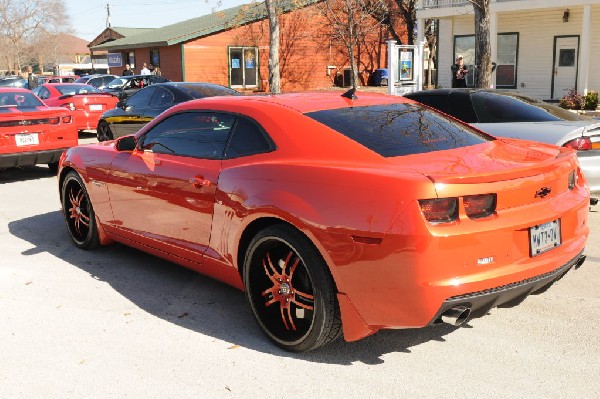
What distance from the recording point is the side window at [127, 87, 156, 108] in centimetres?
1216

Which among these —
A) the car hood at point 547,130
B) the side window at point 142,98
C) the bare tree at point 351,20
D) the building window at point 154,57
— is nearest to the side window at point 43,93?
the side window at point 142,98

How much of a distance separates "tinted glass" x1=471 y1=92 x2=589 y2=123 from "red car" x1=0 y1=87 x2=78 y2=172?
21.0ft

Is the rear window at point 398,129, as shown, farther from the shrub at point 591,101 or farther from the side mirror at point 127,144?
the shrub at point 591,101

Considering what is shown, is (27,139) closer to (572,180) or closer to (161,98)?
(161,98)

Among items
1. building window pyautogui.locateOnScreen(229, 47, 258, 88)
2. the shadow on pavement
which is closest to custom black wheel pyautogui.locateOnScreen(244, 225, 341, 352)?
the shadow on pavement

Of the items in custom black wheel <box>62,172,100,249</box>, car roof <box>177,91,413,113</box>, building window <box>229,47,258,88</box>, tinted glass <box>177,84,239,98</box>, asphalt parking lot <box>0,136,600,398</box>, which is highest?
building window <box>229,47,258,88</box>

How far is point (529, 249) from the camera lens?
139 inches

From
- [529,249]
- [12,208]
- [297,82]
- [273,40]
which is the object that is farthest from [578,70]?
[529,249]

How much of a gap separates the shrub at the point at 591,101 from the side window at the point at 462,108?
1414 cm

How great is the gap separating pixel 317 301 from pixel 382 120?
4.40ft

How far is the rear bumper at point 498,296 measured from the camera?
332cm

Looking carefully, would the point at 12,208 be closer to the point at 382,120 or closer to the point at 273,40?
the point at 382,120

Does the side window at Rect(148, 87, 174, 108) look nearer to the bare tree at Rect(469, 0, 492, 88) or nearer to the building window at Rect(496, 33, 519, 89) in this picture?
the bare tree at Rect(469, 0, 492, 88)

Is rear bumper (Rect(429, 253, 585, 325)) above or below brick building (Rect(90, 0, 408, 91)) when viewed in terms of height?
below
